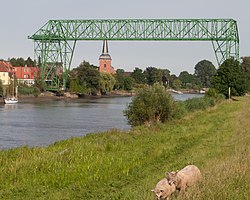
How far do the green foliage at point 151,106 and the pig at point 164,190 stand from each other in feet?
66.7

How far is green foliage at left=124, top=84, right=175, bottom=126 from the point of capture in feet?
95.5

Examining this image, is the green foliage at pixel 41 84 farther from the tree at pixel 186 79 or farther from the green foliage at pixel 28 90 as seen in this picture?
the tree at pixel 186 79

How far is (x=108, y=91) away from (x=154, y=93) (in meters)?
84.2

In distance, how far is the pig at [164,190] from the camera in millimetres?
8273

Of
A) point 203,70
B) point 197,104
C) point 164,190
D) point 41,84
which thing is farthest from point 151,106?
point 203,70

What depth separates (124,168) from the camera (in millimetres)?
13117

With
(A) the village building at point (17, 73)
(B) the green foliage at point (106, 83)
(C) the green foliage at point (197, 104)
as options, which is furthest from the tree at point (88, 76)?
(C) the green foliage at point (197, 104)

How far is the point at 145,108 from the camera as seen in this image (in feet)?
95.2

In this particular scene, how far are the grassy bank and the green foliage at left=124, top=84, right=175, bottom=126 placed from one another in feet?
29.9

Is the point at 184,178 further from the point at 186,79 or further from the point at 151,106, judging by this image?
the point at 186,79

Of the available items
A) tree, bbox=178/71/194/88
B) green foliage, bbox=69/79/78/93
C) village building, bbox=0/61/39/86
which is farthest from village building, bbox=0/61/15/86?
tree, bbox=178/71/194/88

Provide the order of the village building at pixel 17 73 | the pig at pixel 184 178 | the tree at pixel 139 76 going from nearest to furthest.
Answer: the pig at pixel 184 178 < the village building at pixel 17 73 < the tree at pixel 139 76

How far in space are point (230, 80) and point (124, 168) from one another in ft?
141

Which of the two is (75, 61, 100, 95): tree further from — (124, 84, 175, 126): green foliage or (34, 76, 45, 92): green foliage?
(124, 84, 175, 126): green foliage
